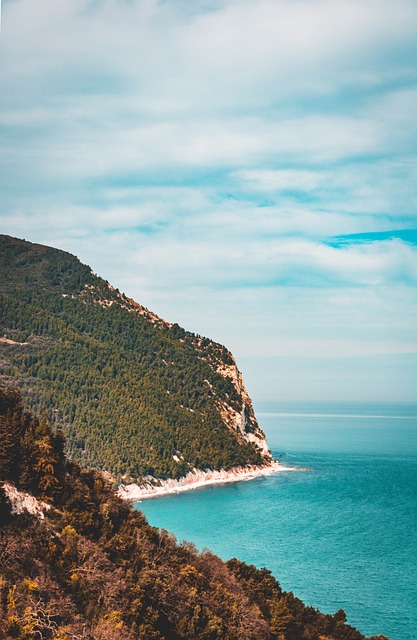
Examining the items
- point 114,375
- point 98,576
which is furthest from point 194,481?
point 98,576

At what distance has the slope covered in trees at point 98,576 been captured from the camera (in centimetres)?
2499

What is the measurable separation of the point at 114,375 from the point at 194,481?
2638 cm

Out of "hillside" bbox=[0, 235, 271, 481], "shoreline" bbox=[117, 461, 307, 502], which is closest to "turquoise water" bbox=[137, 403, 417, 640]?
"shoreline" bbox=[117, 461, 307, 502]

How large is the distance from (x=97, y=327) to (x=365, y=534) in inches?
3096

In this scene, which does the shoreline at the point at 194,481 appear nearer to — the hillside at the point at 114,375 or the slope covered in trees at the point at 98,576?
the hillside at the point at 114,375

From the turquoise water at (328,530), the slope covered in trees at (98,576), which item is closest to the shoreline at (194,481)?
the turquoise water at (328,530)

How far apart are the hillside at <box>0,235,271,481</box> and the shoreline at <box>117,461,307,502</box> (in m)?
1.34

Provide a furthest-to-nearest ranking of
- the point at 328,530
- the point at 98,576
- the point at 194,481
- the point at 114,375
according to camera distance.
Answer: the point at 114,375, the point at 194,481, the point at 328,530, the point at 98,576

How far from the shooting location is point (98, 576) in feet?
92.5

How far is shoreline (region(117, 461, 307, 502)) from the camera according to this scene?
323 feet

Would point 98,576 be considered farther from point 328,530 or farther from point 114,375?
point 114,375

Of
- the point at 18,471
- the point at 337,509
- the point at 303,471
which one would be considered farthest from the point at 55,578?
the point at 303,471

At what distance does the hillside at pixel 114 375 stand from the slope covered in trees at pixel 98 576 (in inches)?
2510

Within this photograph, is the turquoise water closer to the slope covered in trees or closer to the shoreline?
the shoreline
